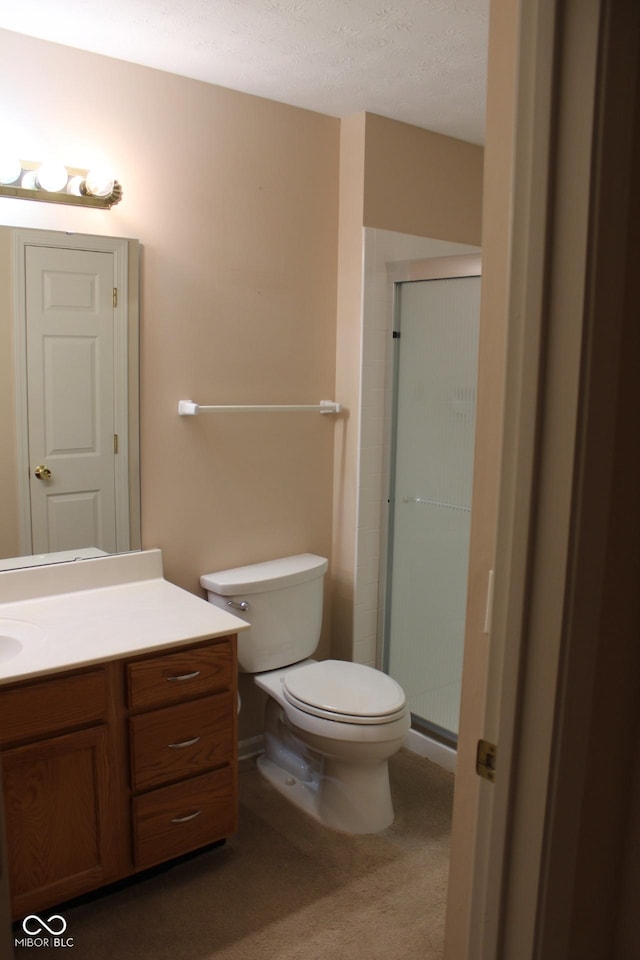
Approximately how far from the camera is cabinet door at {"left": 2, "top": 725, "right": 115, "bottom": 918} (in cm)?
194

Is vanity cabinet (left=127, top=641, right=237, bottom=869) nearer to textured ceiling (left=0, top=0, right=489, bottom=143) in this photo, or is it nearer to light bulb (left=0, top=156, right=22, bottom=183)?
light bulb (left=0, top=156, right=22, bottom=183)

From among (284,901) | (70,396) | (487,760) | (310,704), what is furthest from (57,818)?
(487,760)

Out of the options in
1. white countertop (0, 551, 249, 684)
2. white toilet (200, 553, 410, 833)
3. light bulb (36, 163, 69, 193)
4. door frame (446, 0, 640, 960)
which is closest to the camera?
door frame (446, 0, 640, 960)

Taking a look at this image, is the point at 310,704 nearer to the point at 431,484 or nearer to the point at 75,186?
the point at 431,484

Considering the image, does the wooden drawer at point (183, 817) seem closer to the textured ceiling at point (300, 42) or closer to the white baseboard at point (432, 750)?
the white baseboard at point (432, 750)

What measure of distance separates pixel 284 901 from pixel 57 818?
687 mm

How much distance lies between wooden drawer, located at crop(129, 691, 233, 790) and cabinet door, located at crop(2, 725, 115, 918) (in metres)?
0.10

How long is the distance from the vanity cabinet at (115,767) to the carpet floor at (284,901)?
0.38 ft

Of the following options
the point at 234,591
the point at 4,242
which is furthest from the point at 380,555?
the point at 4,242

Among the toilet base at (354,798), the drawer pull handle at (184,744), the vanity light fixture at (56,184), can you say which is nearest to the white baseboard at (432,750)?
the toilet base at (354,798)

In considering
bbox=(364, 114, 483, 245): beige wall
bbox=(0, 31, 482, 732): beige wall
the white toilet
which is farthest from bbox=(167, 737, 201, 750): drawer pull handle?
bbox=(364, 114, 483, 245): beige wall

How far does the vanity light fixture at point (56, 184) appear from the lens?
2213 mm

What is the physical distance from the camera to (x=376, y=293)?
3.02m

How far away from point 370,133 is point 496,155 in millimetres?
1716
